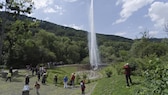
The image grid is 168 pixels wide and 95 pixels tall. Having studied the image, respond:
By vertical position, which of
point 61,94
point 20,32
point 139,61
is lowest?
point 61,94

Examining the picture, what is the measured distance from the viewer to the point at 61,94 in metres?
31.0

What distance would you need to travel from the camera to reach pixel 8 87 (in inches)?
1374

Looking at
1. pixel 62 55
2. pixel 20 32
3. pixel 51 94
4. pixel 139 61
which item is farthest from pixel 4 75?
pixel 62 55

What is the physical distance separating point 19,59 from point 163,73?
8078cm

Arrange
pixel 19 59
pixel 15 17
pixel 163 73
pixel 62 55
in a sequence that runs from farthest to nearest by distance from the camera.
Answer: pixel 62 55
pixel 19 59
pixel 15 17
pixel 163 73

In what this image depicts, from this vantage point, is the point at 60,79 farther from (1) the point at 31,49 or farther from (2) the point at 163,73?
(1) the point at 31,49

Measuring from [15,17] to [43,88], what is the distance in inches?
404

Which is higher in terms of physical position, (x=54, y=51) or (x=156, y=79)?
(x=54, y=51)

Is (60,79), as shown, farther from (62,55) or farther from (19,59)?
(62,55)

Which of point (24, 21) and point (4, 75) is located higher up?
point (24, 21)

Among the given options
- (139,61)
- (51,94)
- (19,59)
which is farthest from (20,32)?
(19,59)

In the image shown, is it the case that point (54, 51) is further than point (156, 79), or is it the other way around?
point (54, 51)

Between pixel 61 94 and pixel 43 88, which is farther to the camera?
pixel 43 88

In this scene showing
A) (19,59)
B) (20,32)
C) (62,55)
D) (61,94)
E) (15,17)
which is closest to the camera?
(61,94)
